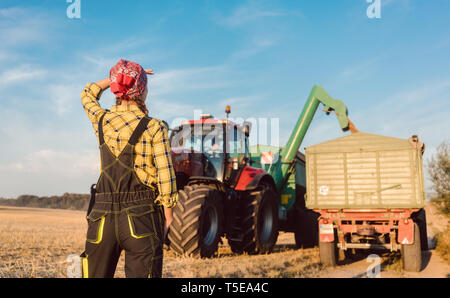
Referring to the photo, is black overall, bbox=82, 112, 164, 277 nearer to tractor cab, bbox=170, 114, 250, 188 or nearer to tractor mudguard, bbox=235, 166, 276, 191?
tractor cab, bbox=170, 114, 250, 188

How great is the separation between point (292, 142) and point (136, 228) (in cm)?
1033

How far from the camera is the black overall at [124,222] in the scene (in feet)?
8.16

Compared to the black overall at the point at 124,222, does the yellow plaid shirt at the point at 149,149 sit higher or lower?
higher

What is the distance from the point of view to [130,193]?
2547 mm

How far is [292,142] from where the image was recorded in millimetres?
12500

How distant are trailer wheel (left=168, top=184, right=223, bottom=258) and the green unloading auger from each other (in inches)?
157

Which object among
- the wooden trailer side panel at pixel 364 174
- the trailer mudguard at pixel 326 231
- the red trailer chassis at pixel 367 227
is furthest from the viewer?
the trailer mudguard at pixel 326 231

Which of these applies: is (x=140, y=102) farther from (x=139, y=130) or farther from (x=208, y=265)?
(x=208, y=265)

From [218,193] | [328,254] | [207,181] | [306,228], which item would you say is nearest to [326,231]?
[328,254]

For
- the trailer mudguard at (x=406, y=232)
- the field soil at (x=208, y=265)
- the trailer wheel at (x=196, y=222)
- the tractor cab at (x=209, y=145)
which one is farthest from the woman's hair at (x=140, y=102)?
the trailer mudguard at (x=406, y=232)

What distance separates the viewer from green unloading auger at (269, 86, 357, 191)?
481 inches

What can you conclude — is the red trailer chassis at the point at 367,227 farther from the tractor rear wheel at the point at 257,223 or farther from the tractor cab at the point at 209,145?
the tractor cab at the point at 209,145

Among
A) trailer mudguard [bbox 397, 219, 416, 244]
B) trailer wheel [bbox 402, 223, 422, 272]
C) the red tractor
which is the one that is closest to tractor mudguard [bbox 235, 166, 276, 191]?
the red tractor

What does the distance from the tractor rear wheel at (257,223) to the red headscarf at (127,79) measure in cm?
725
